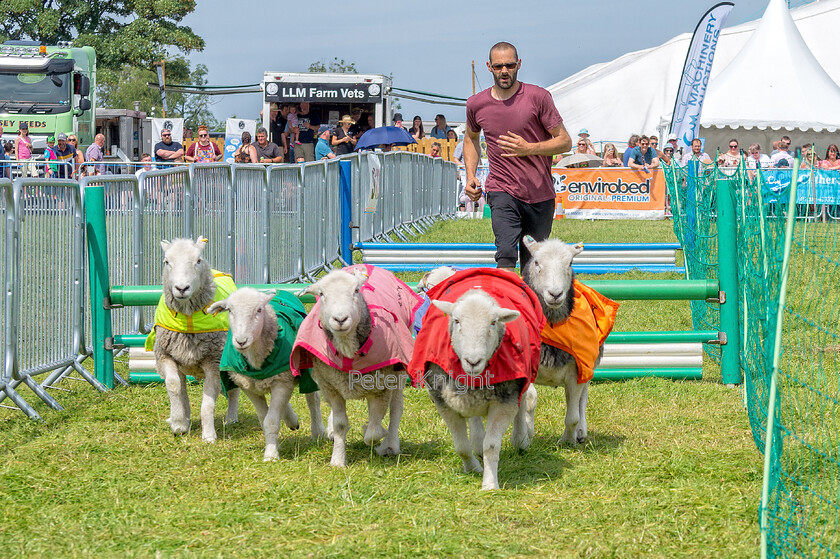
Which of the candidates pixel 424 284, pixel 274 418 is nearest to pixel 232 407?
pixel 274 418

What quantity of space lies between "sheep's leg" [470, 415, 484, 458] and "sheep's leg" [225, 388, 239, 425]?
78.3 inches

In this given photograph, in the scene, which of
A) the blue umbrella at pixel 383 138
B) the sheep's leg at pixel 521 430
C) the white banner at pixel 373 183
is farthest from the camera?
the blue umbrella at pixel 383 138

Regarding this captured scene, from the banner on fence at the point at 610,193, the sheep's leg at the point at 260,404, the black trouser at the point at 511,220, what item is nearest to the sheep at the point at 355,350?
the sheep's leg at the point at 260,404

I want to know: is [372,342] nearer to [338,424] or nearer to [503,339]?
[338,424]

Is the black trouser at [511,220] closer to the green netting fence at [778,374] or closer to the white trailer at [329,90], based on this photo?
the green netting fence at [778,374]

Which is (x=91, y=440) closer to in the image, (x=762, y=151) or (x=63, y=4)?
(x=762, y=151)

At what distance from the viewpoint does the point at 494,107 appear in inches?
303

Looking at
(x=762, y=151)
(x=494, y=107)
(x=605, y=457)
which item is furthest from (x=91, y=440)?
(x=762, y=151)

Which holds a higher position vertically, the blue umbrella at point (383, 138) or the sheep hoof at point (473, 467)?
the blue umbrella at point (383, 138)

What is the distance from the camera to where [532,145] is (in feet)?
24.5

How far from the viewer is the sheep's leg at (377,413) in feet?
19.4

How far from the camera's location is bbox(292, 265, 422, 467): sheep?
561 cm

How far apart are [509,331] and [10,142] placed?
64.6ft

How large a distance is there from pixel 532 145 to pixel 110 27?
46.0 meters
